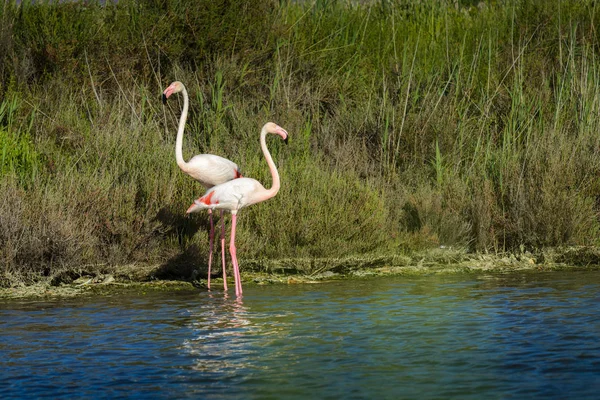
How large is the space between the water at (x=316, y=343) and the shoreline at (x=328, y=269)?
434mm

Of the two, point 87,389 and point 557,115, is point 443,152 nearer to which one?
point 557,115

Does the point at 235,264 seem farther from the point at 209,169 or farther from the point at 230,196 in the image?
the point at 209,169

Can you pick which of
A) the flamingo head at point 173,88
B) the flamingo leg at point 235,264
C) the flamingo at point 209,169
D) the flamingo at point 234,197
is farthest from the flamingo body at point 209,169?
the flamingo head at point 173,88

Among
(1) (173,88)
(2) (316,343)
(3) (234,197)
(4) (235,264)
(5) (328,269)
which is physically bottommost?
(2) (316,343)

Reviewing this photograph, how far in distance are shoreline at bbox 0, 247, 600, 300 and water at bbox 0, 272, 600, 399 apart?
0.43m

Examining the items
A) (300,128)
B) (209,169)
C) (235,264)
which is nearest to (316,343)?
(235,264)

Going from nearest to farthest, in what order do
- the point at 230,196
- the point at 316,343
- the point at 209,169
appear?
the point at 316,343 → the point at 230,196 → the point at 209,169

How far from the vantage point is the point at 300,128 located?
12.5m

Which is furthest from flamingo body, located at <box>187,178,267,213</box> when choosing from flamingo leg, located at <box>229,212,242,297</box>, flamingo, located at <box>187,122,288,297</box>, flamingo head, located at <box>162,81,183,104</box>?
flamingo head, located at <box>162,81,183,104</box>

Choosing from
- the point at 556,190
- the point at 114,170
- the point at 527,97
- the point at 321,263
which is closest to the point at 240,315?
the point at 321,263

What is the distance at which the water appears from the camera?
5305 mm

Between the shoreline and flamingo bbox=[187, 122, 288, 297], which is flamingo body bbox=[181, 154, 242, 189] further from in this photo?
the shoreline

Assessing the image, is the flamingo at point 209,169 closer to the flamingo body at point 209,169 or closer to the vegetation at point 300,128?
the flamingo body at point 209,169

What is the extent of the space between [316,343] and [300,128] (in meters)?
6.35
